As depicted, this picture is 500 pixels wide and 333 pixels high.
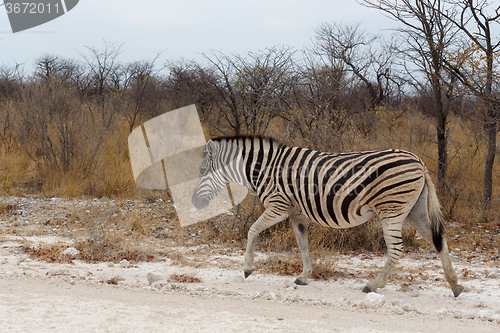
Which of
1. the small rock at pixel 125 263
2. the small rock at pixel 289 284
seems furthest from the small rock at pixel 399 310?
the small rock at pixel 125 263

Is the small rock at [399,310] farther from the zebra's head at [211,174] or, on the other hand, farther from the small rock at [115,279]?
the small rock at [115,279]

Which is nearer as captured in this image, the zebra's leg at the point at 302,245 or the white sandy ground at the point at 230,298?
the white sandy ground at the point at 230,298

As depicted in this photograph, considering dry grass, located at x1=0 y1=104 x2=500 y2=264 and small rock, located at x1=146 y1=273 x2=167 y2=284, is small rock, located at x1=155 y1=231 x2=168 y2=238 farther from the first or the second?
small rock, located at x1=146 y1=273 x2=167 y2=284

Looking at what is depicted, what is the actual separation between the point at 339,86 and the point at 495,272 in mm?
5166

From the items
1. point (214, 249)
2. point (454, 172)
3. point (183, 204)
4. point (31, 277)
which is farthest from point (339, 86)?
point (31, 277)

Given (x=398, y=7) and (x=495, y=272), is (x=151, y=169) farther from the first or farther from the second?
(x=495, y=272)

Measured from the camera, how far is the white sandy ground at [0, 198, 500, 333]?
358 centimetres

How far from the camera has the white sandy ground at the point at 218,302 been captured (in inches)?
140

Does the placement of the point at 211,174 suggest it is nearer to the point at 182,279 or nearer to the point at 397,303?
the point at 182,279

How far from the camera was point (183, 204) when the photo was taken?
8.41 metres

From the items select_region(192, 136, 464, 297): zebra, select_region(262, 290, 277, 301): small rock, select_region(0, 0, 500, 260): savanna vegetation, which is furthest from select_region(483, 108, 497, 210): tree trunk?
select_region(262, 290, 277, 301): small rock

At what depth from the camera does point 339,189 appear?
4664mm

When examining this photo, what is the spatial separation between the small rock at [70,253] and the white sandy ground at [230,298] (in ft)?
1.01

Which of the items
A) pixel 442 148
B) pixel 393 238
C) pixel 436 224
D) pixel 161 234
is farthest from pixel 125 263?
pixel 442 148
